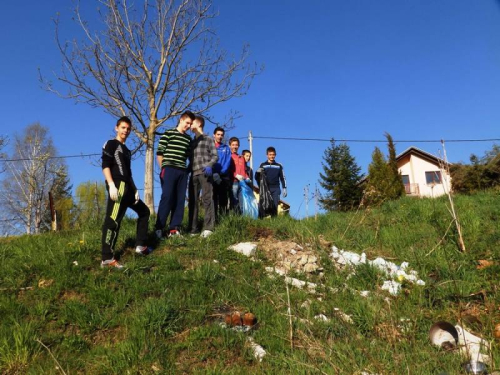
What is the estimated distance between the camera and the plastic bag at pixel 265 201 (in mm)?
7645

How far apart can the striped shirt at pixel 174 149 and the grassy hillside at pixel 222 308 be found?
1.25m

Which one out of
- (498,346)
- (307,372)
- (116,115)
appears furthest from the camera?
(116,115)

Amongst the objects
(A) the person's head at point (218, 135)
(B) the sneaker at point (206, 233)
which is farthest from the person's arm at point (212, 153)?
(B) the sneaker at point (206, 233)

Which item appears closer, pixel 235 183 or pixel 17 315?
pixel 17 315

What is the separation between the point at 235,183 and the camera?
7.10 meters

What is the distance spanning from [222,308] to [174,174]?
8.75 feet

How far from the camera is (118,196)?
419cm

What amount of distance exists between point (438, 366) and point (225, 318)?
1699mm

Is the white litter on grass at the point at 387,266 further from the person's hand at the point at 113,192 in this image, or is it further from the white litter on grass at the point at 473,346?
the person's hand at the point at 113,192

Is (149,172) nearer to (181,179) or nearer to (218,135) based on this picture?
(218,135)

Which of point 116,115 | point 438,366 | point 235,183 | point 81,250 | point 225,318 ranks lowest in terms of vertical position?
point 438,366

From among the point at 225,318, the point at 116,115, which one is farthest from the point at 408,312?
the point at 116,115

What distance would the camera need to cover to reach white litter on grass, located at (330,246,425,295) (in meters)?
3.75

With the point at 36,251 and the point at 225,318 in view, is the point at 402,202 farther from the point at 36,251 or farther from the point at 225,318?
the point at 36,251
